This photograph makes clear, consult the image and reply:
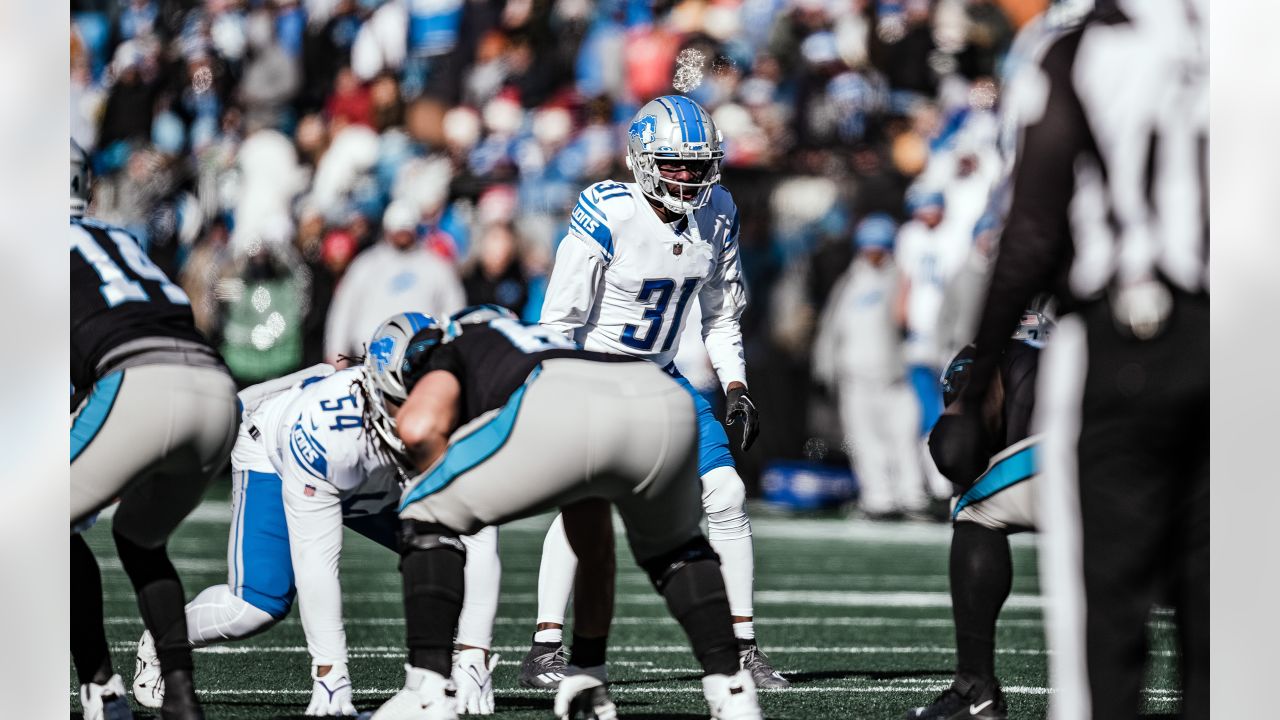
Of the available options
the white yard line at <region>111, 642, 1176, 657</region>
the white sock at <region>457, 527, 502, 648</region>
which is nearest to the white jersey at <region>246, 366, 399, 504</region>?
the white sock at <region>457, 527, 502, 648</region>

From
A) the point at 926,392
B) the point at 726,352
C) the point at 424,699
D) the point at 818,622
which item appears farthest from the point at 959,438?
the point at 926,392

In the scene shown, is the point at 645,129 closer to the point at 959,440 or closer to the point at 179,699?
the point at 179,699

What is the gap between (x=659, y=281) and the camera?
550 centimetres

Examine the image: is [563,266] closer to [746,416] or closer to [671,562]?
[746,416]

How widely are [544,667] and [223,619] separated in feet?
3.18

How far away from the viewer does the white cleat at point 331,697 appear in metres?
4.67

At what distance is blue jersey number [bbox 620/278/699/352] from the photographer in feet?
18.1

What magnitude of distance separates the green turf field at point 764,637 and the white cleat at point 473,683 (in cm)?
6

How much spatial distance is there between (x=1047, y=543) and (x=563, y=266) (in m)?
2.54

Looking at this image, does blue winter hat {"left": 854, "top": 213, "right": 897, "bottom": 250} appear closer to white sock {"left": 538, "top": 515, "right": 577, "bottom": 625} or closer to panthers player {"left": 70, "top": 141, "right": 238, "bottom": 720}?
white sock {"left": 538, "top": 515, "right": 577, "bottom": 625}

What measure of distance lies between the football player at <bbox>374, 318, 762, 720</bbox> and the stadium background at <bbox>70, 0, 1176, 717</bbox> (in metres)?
5.97

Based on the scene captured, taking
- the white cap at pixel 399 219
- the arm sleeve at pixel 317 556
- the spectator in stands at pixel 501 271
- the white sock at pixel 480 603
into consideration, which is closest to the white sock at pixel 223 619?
the arm sleeve at pixel 317 556

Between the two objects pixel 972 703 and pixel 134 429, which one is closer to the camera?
pixel 134 429

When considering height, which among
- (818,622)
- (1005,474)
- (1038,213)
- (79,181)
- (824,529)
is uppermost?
(79,181)
